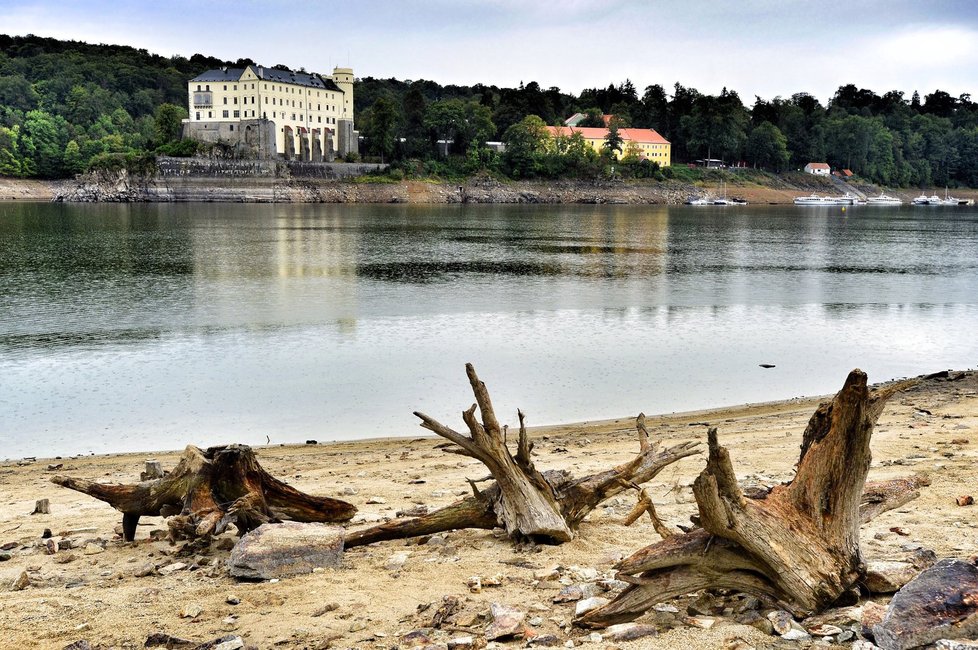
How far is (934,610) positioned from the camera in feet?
13.8

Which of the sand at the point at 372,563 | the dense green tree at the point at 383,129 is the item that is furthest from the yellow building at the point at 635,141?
the sand at the point at 372,563

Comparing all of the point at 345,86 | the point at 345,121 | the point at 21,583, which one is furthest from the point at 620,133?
the point at 21,583

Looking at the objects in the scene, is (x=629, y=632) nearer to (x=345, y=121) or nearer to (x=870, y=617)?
(x=870, y=617)

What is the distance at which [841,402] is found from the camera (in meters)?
5.36

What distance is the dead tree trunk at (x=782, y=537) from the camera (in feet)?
16.4

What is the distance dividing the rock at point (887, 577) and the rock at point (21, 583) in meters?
5.75

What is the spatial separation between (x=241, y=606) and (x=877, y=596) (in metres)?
3.96

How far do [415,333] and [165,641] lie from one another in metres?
19.4

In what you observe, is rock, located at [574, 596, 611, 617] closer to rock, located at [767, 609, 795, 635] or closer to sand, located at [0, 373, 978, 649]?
sand, located at [0, 373, 978, 649]

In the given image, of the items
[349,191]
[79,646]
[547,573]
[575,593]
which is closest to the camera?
[79,646]

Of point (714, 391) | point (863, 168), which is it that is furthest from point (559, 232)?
point (863, 168)

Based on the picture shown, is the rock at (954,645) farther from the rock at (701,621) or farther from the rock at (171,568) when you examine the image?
the rock at (171,568)

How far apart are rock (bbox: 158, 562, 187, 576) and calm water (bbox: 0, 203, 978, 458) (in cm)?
738

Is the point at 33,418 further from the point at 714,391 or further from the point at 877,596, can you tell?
the point at 877,596
